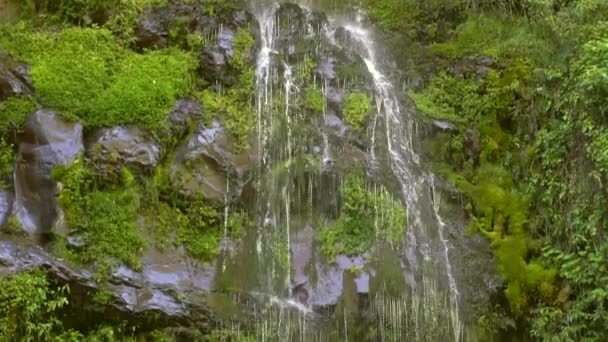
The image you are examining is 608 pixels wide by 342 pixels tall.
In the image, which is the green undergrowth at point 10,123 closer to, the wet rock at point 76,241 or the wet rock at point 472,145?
the wet rock at point 76,241

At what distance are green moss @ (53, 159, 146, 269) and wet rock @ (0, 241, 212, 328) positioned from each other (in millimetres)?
189

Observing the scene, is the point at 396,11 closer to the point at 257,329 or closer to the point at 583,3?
the point at 583,3

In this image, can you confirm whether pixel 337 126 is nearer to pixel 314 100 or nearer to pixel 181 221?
pixel 314 100

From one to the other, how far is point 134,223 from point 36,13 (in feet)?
14.3

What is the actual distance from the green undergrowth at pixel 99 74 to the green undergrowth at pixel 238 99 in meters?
0.43

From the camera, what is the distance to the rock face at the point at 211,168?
8.30 meters

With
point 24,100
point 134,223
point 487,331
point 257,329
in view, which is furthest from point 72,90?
point 487,331

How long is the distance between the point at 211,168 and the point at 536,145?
4505 mm

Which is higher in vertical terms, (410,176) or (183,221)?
(410,176)

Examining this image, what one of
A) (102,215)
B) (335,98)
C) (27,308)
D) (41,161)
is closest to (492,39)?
(335,98)

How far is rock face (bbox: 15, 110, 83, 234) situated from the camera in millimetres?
7273

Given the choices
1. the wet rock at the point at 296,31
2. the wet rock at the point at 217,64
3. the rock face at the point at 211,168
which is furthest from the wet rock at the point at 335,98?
the rock face at the point at 211,168

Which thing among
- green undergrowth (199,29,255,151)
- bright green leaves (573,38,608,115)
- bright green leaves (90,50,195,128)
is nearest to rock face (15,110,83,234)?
bright green leaves (90,50,195,128)

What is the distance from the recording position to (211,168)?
849 centimetres
